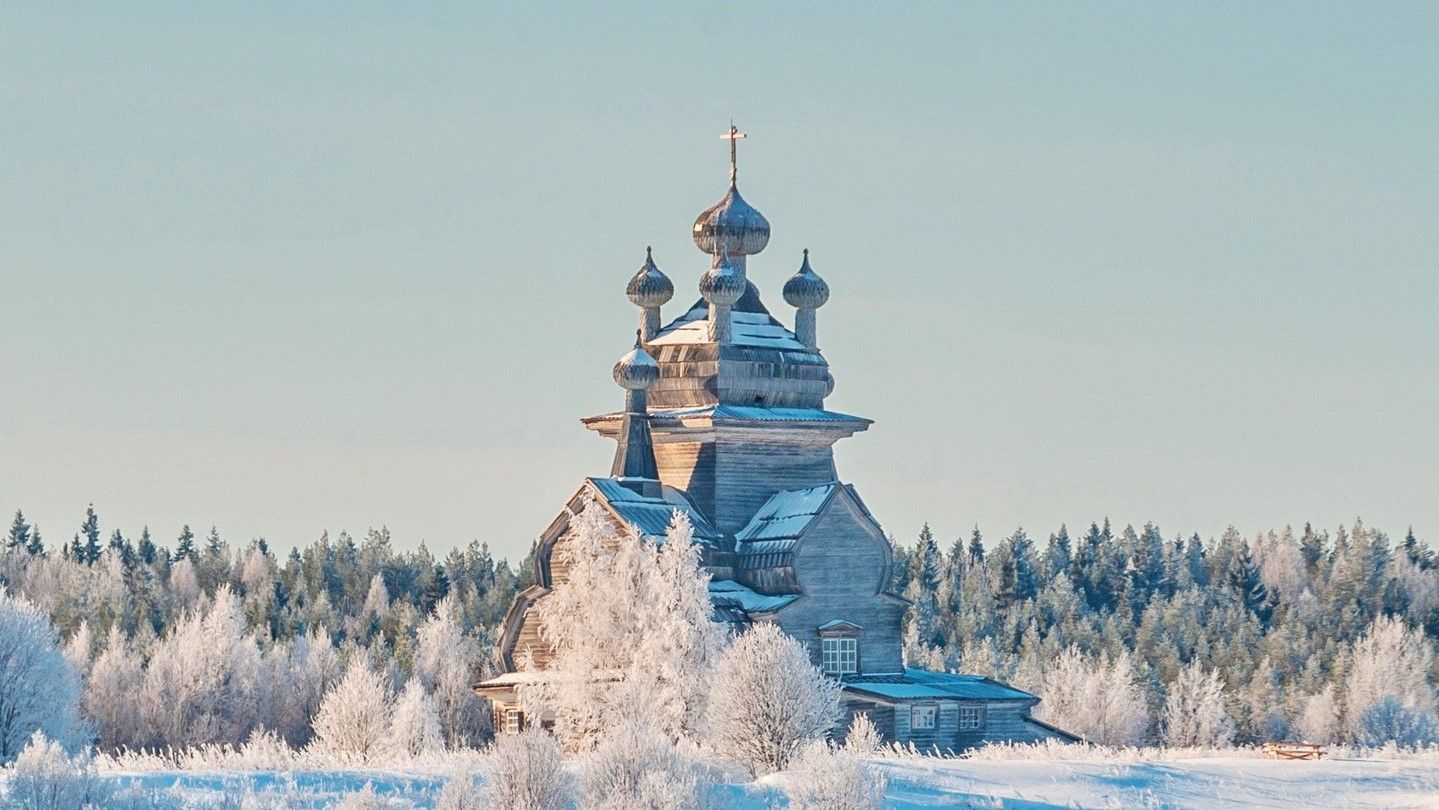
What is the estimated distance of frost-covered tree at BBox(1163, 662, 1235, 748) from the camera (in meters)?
82.8

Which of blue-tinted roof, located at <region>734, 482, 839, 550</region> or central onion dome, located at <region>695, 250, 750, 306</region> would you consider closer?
blue-tinted roof, located at <region>734, 482, 839, 550</region>

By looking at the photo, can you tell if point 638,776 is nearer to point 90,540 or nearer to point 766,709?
point 766,709

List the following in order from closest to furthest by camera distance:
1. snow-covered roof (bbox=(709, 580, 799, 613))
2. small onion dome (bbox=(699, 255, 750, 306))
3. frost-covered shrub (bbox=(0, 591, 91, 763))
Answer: snow-covered roof (bbox=(709, 580, 799, 613)), frost-covered shrub (bbox=(0, 591, 91, 763)), small onion dome (bbox=(699, 255, 750, 306))

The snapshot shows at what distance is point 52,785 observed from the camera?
35.7 metres

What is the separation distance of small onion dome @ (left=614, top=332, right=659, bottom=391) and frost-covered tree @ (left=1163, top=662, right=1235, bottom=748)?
3239 cm

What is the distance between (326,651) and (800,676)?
40.9 meters

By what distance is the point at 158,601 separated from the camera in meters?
98.1

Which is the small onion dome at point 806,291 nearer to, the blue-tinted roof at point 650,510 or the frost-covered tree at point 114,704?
the blue-tinted roof at point 650,510

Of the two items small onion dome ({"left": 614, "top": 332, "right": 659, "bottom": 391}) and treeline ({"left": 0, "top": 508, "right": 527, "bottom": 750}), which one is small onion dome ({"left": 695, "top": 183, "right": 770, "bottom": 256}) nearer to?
small onion dome ({"left": 614, "top": 332, "right": 659, "bottom": 391})

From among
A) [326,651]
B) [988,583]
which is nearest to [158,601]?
[326,651]

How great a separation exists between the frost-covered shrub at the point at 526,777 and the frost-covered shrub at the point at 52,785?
4.83 m

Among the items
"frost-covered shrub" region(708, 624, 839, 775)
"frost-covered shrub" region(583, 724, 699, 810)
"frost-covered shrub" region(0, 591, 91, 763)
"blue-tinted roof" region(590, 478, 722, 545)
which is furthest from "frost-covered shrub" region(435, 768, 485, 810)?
"frost-covered shrub" region(0, 591, 91, 763)

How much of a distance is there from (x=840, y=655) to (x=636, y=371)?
20.8ft

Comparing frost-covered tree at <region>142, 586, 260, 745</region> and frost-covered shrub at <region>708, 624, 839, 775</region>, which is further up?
frost-covered tree at <region>142, 586, 260, 745</region>
